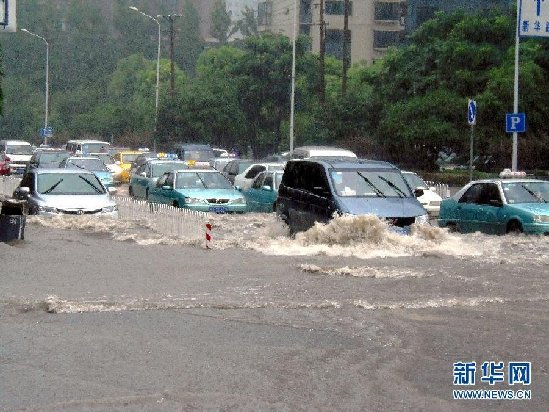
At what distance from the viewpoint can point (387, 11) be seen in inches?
3981

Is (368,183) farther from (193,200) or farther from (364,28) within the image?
(364,28)

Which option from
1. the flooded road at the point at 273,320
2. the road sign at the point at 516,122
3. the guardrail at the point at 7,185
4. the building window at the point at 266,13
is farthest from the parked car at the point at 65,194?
the building window at the point at 266,13

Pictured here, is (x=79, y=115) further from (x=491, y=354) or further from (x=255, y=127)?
(x=491, y=354)

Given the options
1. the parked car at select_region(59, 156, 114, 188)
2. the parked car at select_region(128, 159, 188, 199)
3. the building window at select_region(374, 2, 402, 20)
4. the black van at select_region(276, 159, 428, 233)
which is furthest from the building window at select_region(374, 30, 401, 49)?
the black van at select_region(276, 159, 428, 233)

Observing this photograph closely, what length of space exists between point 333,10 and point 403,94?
43.6 metres

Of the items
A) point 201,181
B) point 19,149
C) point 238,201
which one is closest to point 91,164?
point 201,181

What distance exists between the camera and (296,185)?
23.2m

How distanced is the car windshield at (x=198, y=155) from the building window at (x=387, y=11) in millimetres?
49315

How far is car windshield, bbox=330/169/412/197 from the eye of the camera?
21.3 m

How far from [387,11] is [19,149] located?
5112 centimetres

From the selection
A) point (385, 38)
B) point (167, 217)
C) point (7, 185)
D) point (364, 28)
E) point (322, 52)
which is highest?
point (364, 28)

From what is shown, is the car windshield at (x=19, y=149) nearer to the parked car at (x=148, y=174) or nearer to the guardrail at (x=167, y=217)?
the parked car at (x=148, y=174)

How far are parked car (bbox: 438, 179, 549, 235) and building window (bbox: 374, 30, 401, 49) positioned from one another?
77.3 m

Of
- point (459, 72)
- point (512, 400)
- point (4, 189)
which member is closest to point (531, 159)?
point (459, 72)
